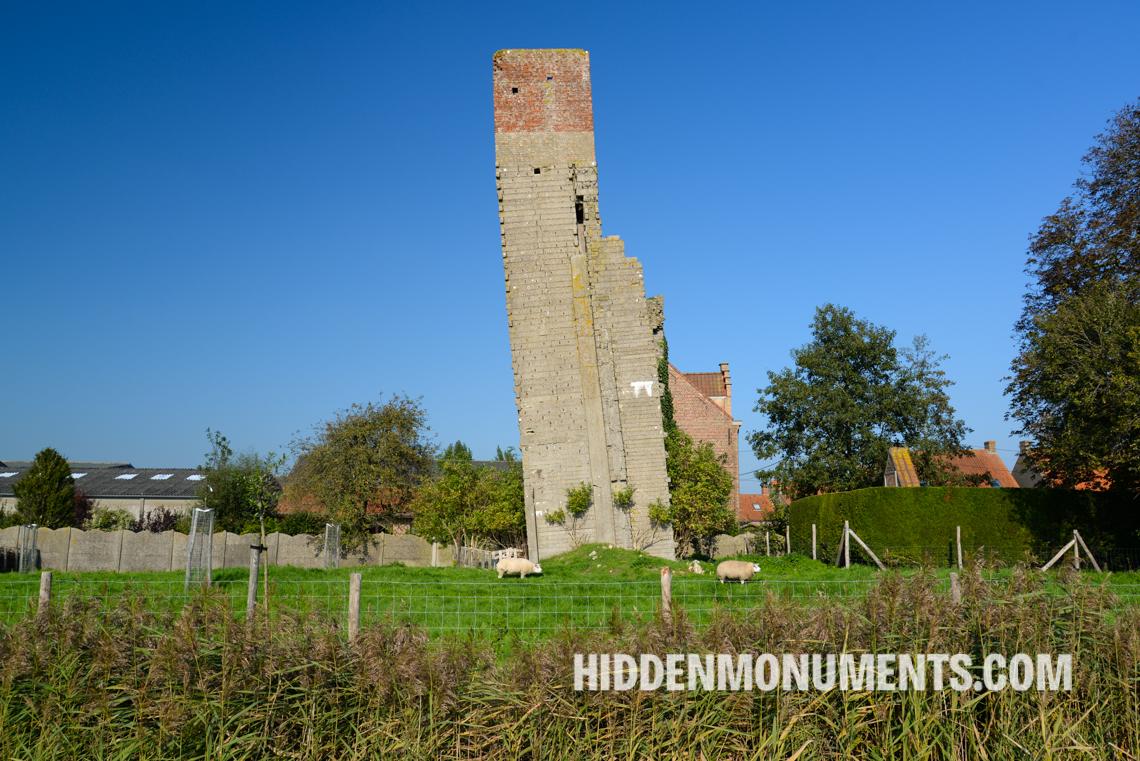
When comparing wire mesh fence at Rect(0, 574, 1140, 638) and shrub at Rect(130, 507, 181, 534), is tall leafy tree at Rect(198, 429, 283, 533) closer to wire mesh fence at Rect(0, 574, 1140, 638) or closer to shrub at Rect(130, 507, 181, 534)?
shrub at Rect(130, 507, 181, 534)

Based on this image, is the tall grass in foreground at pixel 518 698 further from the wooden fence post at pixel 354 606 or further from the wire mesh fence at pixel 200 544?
the wire mesh fence at pixel 200 544

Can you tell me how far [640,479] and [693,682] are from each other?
15.6 metres

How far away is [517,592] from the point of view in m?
11.6

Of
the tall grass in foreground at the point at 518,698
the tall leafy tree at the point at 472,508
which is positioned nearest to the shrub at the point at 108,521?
the tall leafy tree at the point at 472,508

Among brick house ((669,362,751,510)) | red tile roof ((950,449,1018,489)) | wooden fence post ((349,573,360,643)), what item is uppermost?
brick house ((669,362,751,510))

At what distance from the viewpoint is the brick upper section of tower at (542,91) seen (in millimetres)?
21672

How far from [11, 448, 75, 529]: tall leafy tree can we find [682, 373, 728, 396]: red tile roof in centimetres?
3361

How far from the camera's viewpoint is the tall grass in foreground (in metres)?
5.45

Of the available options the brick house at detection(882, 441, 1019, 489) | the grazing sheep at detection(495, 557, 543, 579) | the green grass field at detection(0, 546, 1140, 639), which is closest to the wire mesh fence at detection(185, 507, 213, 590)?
the green grass field at detection(0, 546, 1140, 639)

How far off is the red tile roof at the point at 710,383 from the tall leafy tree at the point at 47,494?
110 ft

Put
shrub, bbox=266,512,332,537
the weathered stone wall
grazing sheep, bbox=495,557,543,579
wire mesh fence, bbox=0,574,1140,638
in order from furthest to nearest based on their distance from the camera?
shrub, bbox=266,512,332,537, the weathered stone wall, grazing sheep, bbox=495,557,543,579, wire mesh fence, bbox=0,574,1140,638

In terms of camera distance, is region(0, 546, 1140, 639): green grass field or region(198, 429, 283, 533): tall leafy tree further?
region(198, 429, 283, 533): tall leafy tree

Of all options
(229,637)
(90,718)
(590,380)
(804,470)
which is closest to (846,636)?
(229,637)

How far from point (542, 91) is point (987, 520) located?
52.2ft
